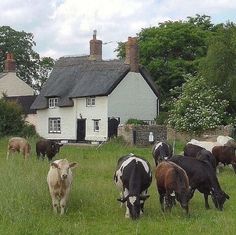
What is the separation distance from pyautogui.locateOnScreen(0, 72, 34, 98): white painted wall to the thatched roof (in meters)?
11.2

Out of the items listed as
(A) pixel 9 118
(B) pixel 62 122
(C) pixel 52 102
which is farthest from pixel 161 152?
(C) pixel 52 102

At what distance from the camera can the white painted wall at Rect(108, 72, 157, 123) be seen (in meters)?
53.4

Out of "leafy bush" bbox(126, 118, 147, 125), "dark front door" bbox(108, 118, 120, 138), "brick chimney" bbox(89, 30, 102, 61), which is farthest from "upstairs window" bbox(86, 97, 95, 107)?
"brick chimney" bbox(89, 30, 102, 61)

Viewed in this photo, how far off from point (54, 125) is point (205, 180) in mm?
42889

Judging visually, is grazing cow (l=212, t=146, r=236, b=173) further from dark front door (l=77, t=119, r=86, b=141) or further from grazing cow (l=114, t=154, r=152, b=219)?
dark front door (l=77, t=119, r=86, b=141)

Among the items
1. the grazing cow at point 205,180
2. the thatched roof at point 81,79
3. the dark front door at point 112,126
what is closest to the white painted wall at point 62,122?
the thatched roof at point 81,79

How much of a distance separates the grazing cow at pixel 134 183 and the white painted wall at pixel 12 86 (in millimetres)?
56051

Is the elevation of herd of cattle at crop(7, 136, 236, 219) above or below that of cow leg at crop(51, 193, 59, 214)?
above

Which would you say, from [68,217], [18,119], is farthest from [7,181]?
[18,119]

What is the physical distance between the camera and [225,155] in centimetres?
2589

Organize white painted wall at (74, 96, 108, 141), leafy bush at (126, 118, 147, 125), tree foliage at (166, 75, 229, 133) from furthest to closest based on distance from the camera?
white painted wall at (74, 96, 108, 141) < leafy bush at (126, 118, 147, 125) < tree foliage at (166, 75, 229, 133)

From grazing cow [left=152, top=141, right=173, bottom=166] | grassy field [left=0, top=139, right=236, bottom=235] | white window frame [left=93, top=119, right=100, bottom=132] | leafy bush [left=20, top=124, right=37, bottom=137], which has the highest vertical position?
white window frame [left=93, top=119, right=100, bottom=132]

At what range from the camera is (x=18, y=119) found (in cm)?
5069

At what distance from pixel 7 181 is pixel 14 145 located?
47.3ft
